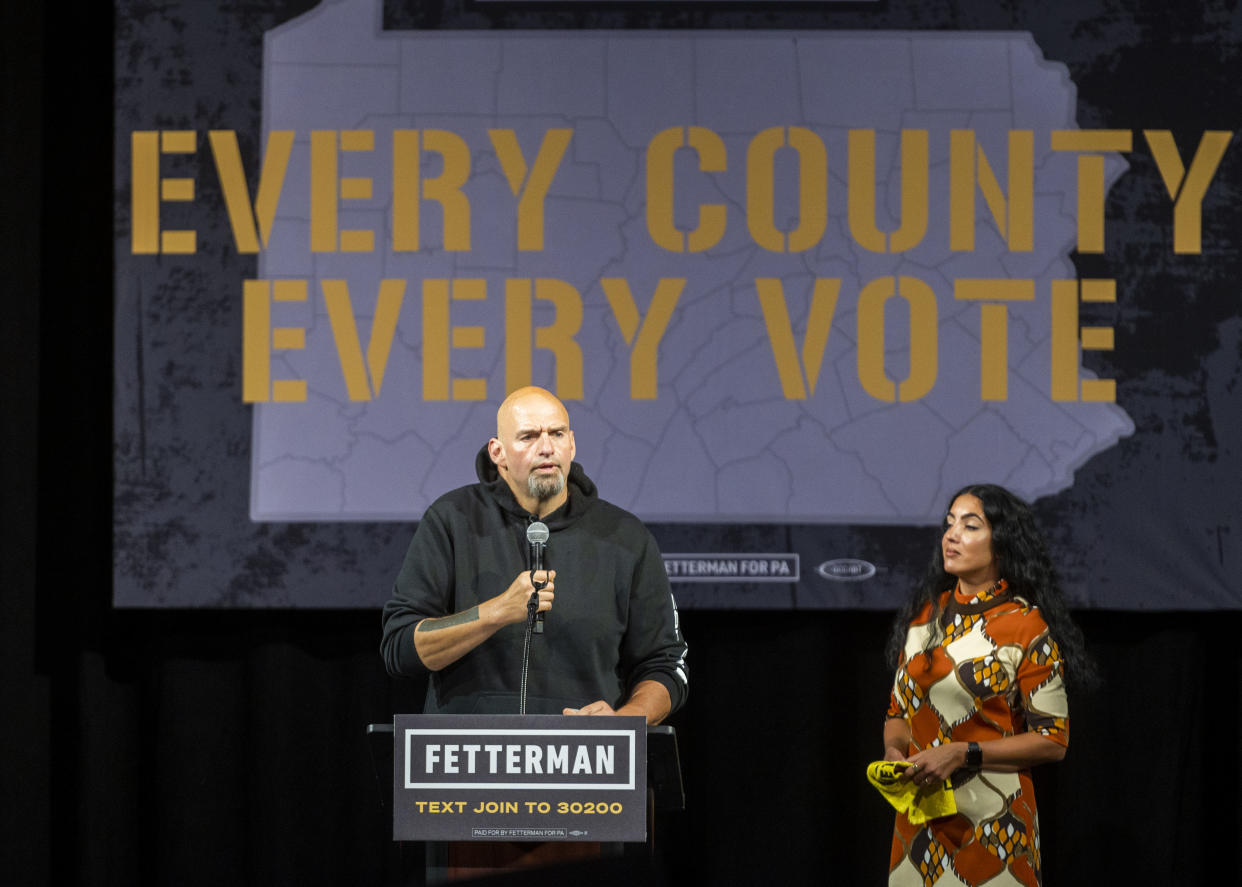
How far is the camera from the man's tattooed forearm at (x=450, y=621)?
7.82 ft

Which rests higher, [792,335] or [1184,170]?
[1184,170]

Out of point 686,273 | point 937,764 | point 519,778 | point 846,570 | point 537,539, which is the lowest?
point 937,764

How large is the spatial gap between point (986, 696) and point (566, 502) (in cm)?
95

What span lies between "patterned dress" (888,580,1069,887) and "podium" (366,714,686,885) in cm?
92

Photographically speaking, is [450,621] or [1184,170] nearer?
[450,621]

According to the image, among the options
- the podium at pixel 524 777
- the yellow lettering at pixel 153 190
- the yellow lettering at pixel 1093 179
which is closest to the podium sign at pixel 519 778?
the podium at pixel 524 777

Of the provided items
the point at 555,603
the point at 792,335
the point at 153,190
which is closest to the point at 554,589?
the point at 555,603

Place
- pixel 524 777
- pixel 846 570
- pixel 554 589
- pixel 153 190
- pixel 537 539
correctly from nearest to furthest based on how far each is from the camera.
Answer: pixel 524 777
pixel 537 539
pixel 554 589
pixel 846 570
pixel 153 190

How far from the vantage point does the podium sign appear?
2111 millimetres

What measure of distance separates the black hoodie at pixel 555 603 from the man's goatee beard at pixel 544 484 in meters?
0.05

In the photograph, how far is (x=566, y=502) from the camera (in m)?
2.65

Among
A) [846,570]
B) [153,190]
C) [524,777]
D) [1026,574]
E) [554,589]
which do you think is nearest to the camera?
[524,777]

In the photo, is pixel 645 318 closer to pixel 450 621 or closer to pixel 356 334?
pixel 356 334

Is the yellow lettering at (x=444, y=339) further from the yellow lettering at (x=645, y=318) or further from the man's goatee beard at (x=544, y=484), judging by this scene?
the man's goatee beard at (x=544, y=484)
